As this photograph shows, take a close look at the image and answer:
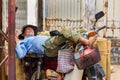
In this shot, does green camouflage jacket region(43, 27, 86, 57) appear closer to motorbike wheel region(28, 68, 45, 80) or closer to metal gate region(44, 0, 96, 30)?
motorbike wheel region(28, 68, 45, 80)

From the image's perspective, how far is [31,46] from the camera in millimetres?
5211

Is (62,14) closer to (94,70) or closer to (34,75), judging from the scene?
(34,75)

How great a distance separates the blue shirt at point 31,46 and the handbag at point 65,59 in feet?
1.27

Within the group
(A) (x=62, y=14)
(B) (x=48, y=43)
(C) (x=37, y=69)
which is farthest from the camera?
(A) (x=62, y=14)

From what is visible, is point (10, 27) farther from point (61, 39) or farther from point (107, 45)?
point (107, 45)

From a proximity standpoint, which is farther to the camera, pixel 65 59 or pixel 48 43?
pixel 48 43

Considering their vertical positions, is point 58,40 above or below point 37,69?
above

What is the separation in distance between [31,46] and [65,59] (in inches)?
24.6

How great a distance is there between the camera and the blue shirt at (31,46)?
5093 mm

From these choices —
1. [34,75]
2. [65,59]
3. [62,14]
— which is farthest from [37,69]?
[62,14]

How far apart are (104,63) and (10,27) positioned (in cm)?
302

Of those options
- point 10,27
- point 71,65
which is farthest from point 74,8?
point 10,27

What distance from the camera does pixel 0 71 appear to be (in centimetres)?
573

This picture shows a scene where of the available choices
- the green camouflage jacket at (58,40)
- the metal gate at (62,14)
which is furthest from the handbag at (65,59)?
the metal gate at (62,14)
